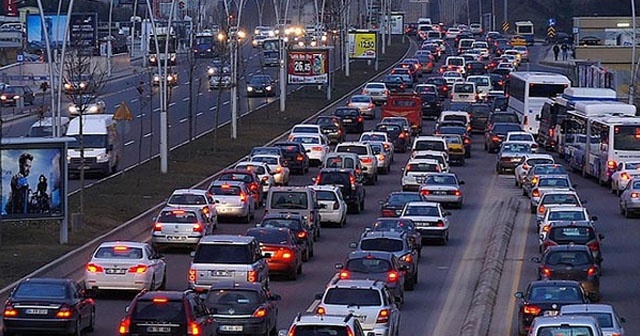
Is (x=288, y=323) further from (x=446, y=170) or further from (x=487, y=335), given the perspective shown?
(x=446, y=170)

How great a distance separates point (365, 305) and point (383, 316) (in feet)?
1.25

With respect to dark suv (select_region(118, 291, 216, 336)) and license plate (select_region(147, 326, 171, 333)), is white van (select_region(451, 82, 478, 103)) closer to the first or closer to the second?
dark suv (select_region(118, 291, 216, 336))

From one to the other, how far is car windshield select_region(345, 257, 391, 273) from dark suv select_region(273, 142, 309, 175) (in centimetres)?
2896

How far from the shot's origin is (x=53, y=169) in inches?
1594

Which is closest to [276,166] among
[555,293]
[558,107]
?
[558,107]

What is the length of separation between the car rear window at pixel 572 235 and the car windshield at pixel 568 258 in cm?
402

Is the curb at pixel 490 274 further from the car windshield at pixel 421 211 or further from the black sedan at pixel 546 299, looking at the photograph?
the car windshield at pixel 421 211

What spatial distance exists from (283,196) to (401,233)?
799 centimetres

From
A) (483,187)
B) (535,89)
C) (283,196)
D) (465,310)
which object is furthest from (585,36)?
(465,310)

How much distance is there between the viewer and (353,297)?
2798 cm

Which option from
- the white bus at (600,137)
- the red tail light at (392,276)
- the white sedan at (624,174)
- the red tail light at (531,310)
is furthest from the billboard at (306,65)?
the red tail light at (531,310)

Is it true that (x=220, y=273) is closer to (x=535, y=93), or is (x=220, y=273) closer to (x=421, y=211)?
(x=421, y=211)

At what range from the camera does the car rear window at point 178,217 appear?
4166cm

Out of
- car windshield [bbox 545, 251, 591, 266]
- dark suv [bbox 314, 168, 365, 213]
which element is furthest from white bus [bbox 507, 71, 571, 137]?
car windshield [bbox 545, 251, 591, 266]
